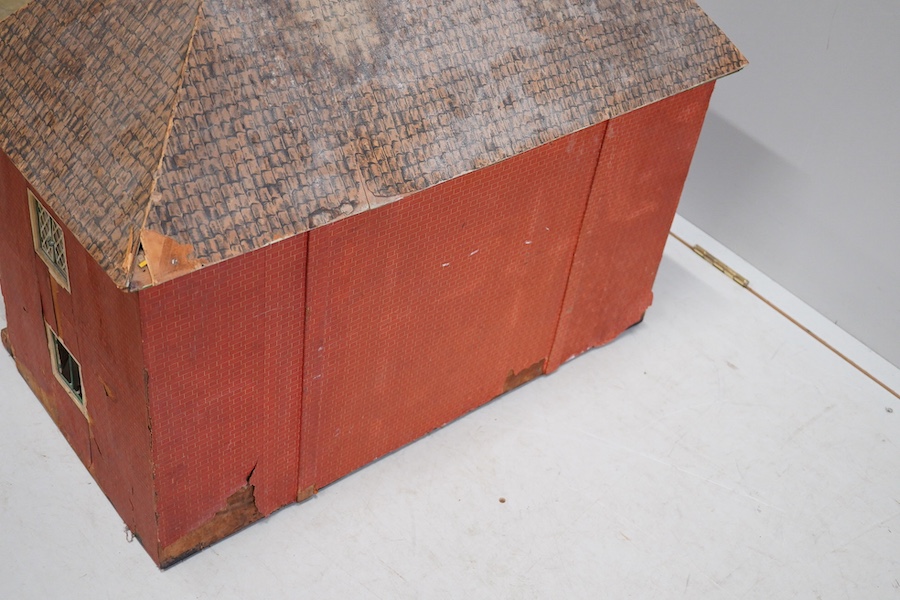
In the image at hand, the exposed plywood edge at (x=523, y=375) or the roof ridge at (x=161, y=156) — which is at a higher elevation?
the roof ridge at (x=161, y=156)

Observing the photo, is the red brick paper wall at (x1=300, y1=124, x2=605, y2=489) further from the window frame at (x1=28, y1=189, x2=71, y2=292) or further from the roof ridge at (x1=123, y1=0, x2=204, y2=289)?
the window frame at (x1=28, y1=189, x2=71, y2=292)

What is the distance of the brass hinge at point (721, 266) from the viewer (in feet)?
26.6

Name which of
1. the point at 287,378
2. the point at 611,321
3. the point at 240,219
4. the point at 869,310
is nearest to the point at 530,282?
the point at 611,321

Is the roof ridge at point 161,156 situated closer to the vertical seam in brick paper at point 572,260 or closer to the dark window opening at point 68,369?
the dark window opening at point 68,369

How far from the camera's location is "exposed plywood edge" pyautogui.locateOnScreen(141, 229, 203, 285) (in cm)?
434

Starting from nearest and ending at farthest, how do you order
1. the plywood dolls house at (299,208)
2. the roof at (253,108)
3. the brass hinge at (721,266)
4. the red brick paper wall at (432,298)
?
the roof at (253,108) → the plywood dolls house at (299,208) → the red brick paper wall at (432,298) → the brass hinge at (721,266)

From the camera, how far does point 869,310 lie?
774cm

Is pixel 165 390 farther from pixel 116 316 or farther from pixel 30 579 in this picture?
pixel 30 579

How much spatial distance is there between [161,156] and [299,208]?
0.62m

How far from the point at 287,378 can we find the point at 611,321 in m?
2.63

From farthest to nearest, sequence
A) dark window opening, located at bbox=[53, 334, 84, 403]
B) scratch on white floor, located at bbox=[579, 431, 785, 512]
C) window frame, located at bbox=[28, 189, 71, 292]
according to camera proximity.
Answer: scratch on white floor, located at bbox=[579, 431, 785, 512] < dark window opening, located at bbox=[53, 334, 84, 403] < window frame, located at bbox=[28, 189, 71, 292]

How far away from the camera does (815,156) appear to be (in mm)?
7613

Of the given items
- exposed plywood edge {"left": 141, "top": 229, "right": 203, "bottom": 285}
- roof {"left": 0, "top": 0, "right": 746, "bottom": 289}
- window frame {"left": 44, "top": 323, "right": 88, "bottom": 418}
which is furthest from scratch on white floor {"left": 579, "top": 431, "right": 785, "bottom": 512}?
exposed plywood edge {"left": 141, "top": 229, "right": 203, "bottom": 285}

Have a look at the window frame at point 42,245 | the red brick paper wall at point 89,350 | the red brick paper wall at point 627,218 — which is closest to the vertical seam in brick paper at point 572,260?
the red brick paper wall at point 627,218
